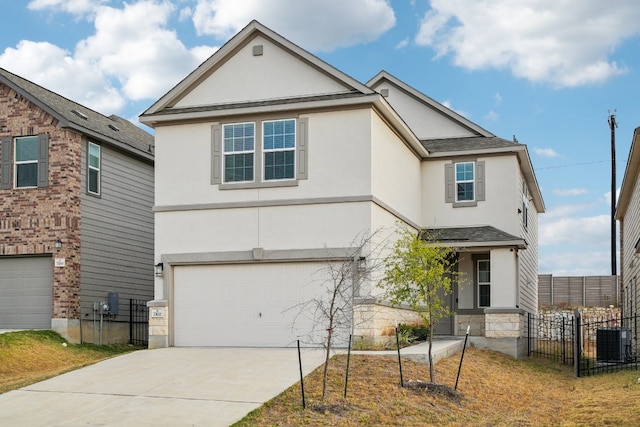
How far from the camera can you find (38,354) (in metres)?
21.0

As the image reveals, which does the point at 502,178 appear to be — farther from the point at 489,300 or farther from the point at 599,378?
the point at 599,378

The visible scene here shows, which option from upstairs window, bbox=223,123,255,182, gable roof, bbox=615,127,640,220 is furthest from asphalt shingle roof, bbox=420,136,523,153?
upstairs window, bbox=223,123,255,182

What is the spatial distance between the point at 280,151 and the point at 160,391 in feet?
24.6

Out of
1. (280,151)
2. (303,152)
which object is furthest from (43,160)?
(303,152)

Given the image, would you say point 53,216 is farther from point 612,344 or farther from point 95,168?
point 612,344

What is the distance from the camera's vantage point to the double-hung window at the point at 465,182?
25.3 metres

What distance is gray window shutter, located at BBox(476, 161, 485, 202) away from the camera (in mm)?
25188

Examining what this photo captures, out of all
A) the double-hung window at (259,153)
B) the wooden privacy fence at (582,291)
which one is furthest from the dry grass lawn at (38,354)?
the wooden privacy fence at (582,291)

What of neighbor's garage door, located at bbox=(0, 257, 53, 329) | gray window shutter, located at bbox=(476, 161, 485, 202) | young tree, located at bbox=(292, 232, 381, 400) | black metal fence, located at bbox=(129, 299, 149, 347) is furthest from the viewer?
black metal fence, located at bbox=(129, 299, 149, 347)

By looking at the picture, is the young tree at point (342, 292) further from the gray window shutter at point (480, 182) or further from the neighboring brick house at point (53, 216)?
the neighboring brick house at point (53, 216)

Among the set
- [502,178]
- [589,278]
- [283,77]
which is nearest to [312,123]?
[283,77]

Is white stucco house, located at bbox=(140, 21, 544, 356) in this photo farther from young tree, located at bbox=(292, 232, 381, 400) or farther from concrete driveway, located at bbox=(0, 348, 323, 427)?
concrete driveway, located at bbox=(0, 348, 323, 427)

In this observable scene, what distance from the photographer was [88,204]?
24312mm

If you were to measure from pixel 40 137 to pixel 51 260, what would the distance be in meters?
3.56
